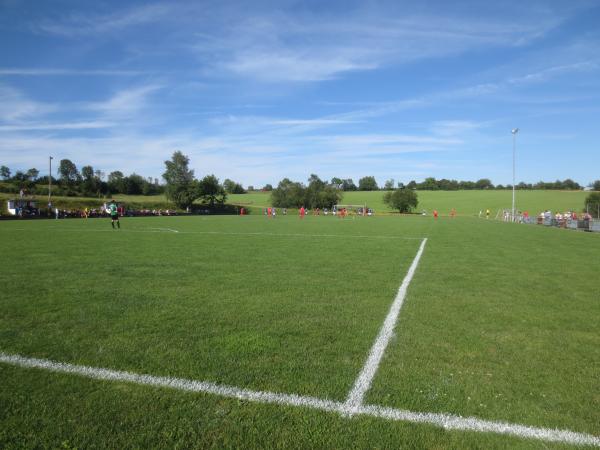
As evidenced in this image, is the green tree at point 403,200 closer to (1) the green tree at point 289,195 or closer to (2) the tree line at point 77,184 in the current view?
(1) the green tree at point 289,195

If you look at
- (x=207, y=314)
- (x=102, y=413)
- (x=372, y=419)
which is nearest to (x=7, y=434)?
(x=102, y=413)

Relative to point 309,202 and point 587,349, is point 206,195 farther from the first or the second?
point 587,349

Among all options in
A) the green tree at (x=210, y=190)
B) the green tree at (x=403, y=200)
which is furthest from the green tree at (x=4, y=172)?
the green tree at (x=403, y=200)

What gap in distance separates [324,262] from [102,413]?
346 inches

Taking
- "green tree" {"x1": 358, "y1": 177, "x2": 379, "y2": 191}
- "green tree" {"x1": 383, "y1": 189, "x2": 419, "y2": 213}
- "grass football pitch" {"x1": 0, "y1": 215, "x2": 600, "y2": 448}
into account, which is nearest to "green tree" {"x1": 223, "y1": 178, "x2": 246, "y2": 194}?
"green tree" {"x1": 358, "y1": 177, "x2": 379, "y2": 191}

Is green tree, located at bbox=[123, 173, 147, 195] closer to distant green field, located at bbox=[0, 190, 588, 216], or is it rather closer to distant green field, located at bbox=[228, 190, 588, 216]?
distant green field, located at bbox=[0, 190, 588, 216]

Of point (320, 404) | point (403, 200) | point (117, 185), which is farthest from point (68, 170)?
point (320, 404)

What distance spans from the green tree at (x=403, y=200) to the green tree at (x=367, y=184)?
74.7 m

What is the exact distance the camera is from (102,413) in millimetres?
3207

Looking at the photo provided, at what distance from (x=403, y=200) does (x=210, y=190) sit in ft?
143

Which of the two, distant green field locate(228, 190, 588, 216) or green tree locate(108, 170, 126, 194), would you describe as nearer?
distant green field locate(228, 190, 588, 216)

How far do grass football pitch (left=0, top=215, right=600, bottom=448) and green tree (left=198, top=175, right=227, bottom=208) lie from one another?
81.9 meters

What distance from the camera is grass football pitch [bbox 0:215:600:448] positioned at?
9.89 feet

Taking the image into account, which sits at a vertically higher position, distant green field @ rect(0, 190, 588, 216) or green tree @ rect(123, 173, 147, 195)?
green tree @ rect(123, 173, 147, 195)
